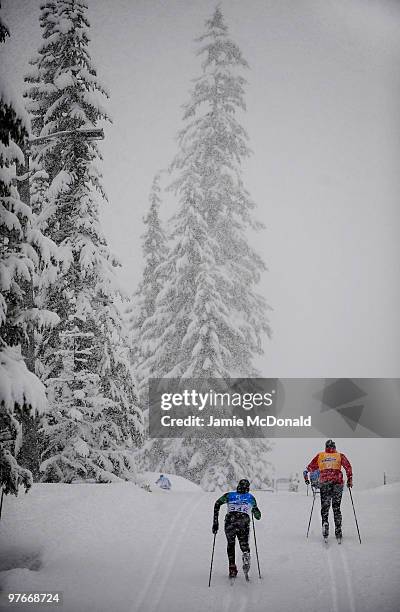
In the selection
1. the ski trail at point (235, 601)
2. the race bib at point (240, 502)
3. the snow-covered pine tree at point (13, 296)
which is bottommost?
the ski trail at point (235, 601)

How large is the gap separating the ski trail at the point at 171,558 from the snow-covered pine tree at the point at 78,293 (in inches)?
97.4

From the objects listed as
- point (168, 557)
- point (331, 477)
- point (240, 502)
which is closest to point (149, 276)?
point (331, 477)

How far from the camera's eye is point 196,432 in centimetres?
1950

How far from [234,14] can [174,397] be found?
14993 millimetres

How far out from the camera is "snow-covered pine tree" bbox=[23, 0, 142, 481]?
43.3 ft

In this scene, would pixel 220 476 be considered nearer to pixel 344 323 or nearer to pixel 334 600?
pixel 334 600

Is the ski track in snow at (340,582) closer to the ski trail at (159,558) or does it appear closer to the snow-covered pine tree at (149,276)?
the ski trail at (159,558)

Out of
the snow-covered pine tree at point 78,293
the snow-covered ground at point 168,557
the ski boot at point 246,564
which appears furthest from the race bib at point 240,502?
the snow-covered pine tree at point 78,293

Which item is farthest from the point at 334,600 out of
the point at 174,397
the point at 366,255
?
the point at 366,255

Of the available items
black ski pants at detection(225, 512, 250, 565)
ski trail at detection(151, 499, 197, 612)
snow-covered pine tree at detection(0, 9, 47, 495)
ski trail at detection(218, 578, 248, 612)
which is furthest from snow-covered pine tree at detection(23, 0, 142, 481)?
ski trail at detection(218, 578, 248, 612)

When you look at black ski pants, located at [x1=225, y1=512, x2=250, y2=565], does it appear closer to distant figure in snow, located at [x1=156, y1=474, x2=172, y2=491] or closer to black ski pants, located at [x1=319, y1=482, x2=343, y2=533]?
black ski pants, located at [x1=319, y1=482, x2=343, y2=533]

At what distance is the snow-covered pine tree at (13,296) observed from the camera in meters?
6.85

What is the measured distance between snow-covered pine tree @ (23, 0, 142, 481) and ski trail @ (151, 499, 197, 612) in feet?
8.11

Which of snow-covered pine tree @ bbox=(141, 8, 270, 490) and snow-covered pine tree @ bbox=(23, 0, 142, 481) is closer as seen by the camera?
snow-covered pine tree @ bbox=(23, 0, 142, 481)
